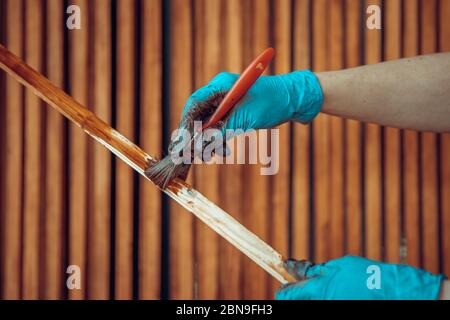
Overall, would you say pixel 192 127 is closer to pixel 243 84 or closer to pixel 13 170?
pixel 243 84

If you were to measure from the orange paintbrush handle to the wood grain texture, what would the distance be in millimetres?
520

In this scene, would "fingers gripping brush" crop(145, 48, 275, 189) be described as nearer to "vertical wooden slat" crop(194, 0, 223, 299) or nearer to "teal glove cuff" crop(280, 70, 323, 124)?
"teal glove cuff" crop(280, 70, 323, 124)

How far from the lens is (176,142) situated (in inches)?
33.1

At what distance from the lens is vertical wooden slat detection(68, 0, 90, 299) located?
3.91ft

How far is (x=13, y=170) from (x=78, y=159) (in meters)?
0.18

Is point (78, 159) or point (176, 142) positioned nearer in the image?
point (176, 142)

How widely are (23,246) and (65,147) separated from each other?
0.30 metres

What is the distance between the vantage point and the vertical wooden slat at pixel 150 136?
120cm

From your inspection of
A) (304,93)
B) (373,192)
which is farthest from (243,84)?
(373,192)

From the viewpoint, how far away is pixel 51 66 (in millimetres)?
1186

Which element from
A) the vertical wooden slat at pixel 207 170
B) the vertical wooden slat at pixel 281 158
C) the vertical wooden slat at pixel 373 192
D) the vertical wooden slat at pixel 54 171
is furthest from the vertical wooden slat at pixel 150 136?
the vertical wooden slat at pixel 373 192

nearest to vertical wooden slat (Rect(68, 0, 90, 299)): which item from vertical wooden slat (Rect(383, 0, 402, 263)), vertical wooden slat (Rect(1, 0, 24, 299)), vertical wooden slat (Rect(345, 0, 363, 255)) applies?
vertical wooden slat (Rect(1, 0, 24, 299))
